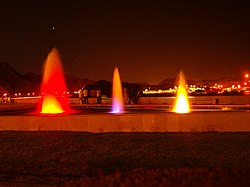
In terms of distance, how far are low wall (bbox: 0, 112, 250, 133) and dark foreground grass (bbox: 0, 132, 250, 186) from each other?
0.45 metres

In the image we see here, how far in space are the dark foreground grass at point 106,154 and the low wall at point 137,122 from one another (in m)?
0.45

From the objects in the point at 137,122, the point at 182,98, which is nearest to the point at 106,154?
the point at 137,122

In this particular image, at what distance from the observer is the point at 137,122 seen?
12031 millimetres

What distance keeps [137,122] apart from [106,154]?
2997 mm

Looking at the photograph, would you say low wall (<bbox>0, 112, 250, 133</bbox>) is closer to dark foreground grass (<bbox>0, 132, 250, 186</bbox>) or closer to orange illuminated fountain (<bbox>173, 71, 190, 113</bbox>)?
dark foreground grass (<bbox>0, 132, 250, 186</bbox>)

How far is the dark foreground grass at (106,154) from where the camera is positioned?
7719 mm

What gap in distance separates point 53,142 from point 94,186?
7341mm

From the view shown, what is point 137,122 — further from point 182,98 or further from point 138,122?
point 182,98

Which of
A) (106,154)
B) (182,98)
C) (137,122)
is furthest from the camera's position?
(182,98)

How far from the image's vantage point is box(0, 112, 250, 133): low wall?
38.0 ft

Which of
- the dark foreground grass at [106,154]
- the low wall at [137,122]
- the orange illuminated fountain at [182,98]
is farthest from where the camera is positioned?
the orange illuminated fountain at [182,98]

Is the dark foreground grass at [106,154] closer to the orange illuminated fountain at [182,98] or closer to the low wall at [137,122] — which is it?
the low wall at [137,122]

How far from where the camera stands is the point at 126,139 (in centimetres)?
1087

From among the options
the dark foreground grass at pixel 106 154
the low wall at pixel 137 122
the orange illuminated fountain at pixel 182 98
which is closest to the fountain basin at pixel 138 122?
the low wall at pixel 137 122
